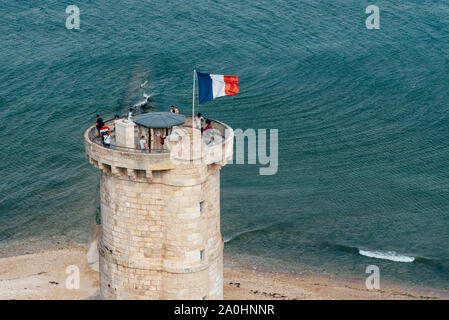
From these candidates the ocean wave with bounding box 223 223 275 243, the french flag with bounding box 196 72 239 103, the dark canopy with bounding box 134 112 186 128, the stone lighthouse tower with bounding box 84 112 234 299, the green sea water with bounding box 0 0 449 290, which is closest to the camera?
the stone lighthouse tower with bounding box 84 112 234 299

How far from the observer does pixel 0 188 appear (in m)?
83.9

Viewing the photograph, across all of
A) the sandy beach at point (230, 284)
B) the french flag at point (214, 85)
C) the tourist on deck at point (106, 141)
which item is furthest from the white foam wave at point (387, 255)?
the tourist on deck at point (106, 141)

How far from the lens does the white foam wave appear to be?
70.6 m

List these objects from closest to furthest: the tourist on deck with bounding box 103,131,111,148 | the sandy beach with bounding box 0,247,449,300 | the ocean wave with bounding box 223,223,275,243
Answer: the tourist on deck with bounding box 103,131,111,148
the sandy beach with bounding box 0,247,449,300
the ocean wave with bounding box 223,223,275,243

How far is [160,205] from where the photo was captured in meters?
42.7

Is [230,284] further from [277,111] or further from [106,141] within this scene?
[277,111]

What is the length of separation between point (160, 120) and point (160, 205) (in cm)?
493

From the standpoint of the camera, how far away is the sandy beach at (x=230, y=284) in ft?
204

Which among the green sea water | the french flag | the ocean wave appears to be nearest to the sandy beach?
the green sea water

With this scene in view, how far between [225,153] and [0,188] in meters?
48.2

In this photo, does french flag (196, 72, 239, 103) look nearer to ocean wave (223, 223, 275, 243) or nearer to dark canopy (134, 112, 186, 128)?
dark canopy (134, 112, 186, 128)

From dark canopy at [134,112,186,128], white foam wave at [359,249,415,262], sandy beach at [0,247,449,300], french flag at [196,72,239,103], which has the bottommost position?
sandy beach at [0,247,449,300]

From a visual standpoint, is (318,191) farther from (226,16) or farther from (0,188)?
(226,16)

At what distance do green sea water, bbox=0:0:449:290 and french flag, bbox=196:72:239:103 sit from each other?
2901cm
